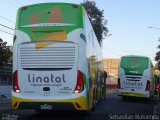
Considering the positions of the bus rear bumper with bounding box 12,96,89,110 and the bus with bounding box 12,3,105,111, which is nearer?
the bus rear bumper with bounding box 12,96,89,110

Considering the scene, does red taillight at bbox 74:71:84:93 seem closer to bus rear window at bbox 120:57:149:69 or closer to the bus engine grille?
the bus engine grille

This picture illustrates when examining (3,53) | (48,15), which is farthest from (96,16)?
(48,15)

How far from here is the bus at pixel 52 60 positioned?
601 inches

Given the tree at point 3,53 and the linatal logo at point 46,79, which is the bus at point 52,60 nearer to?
the linatal logo at point 46,79

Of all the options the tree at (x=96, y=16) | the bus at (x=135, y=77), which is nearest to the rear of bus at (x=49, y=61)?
the bus at (x=135, y=77)

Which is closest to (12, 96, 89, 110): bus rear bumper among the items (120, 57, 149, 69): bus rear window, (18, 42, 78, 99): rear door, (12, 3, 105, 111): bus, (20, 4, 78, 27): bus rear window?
(12, 3, 105, 111): bus

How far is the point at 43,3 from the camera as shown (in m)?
15.9

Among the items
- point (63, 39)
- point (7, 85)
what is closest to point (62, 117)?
point (63, 39)

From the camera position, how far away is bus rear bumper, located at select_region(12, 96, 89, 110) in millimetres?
15094

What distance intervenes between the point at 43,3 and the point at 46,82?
2.88 meters

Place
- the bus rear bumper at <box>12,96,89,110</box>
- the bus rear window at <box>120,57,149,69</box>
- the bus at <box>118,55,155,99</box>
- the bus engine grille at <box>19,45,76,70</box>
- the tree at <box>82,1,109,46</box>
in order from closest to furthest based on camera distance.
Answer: the bus rear bumper at <box>12,96,89,110</box> < the bus engine grille at <box>19,45,76,70</box> < the bus at <box>118,55,155,99</box> < the bus rear window at <box>120,57,149,69</box> < the tree at <box>82,1,109,46</box>

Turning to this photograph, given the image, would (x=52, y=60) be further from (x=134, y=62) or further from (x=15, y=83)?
(x=134, y=62)

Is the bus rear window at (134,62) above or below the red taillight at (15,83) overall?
above

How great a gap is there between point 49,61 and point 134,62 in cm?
1777
